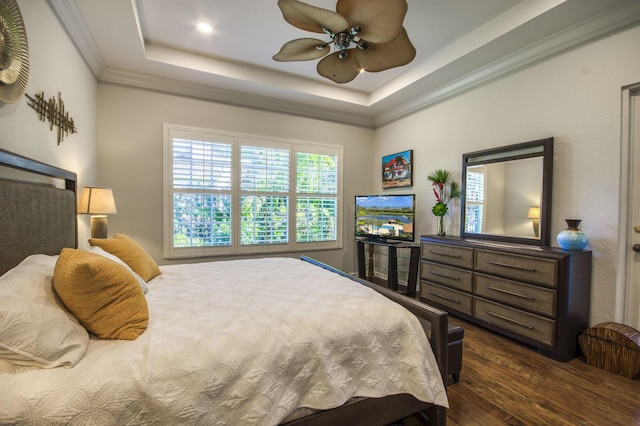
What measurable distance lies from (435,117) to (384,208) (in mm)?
1414

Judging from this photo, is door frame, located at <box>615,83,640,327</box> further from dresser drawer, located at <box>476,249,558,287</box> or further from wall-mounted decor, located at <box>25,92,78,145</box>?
wall-mounted decor, located at <box>25,92,78,145</box>

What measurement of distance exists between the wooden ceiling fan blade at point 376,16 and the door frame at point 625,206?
200 centimetres

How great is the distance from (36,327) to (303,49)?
2229mm

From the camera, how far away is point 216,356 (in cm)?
109

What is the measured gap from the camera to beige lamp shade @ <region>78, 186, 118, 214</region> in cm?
247

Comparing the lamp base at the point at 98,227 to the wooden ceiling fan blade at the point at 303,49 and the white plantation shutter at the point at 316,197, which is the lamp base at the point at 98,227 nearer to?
the wooden ceiling fan blade at the point at 303,49

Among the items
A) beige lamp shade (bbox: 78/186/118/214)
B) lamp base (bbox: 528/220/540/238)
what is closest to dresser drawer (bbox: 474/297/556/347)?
lamp base (bbox: 528/220/540/238)

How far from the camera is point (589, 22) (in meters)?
2.28

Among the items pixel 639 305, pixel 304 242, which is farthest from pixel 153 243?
pixel 639 305

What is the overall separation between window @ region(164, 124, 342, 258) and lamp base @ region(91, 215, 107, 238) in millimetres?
825

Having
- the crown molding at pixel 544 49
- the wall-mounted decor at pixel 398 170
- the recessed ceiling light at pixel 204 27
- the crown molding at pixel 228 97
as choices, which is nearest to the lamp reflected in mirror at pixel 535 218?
the crown molding at pixel 544 49

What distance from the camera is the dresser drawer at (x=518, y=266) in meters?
2.23

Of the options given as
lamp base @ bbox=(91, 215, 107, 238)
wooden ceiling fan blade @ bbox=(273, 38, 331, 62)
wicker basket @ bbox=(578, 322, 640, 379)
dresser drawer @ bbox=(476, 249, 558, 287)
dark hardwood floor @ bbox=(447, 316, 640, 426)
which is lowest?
dark hardwood floor @ bbox=(447, 316, 640, 426)

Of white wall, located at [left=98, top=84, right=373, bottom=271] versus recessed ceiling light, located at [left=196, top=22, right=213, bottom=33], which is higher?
recessed ceiling light, located at [left=196, top=22, right=213, bottom=33]
